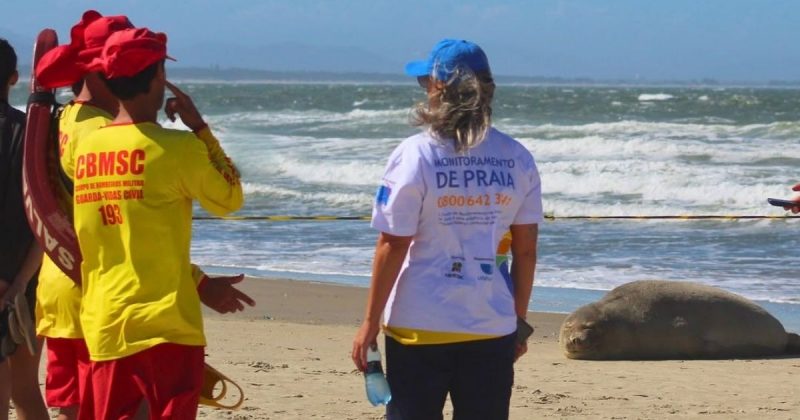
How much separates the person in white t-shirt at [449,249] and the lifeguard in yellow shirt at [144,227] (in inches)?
17.4

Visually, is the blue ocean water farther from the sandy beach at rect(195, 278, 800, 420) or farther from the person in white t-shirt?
the sandy beach at rect(195, 278, 800, 420)

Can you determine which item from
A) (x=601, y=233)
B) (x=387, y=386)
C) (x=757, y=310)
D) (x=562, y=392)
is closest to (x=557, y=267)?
(x=601, y=233)

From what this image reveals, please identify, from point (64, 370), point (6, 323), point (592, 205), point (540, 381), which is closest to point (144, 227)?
point (64, 370)

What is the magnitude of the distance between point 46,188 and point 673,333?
519cm

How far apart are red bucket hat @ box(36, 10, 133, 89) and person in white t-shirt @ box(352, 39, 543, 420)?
85 cm

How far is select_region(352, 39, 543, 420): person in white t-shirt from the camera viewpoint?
3.59 meters

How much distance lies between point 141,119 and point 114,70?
0.47 feet

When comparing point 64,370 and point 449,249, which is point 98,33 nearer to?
point 64,370

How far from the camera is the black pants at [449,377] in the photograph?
3668 millimetres

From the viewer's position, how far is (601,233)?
47.8ft

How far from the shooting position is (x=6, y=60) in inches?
170

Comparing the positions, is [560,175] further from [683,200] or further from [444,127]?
[444,127]

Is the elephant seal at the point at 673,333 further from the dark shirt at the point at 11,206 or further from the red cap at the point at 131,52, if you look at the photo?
the red cap at the point at 131,52

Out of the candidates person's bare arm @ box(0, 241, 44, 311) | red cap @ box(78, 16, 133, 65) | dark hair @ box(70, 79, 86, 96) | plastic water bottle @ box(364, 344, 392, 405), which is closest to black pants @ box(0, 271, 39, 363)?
person's bare arm @ box(0, 241, 44, 311)
